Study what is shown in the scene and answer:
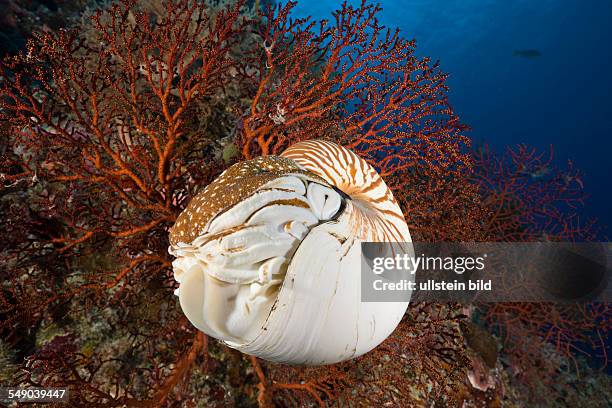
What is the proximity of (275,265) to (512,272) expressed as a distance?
4773 mm

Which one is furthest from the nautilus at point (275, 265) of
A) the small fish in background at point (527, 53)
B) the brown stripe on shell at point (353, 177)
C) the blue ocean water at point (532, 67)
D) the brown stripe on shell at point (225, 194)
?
the blue ocean water at point (532, 67)

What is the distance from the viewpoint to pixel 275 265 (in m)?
1.17

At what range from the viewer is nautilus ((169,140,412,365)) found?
1.13 meters

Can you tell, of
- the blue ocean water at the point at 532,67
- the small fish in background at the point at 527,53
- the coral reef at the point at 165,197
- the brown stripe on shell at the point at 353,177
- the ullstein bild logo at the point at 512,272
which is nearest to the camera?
the brown stripe on shell at the point at 353,177

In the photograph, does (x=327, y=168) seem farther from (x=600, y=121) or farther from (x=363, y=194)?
(x=600, y=121)

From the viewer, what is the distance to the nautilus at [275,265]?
3.71ft

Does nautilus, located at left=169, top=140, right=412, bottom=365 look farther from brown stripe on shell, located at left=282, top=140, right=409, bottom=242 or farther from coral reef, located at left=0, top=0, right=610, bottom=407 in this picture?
coral reef, located at left=0, top=0, right=610, bottom=407

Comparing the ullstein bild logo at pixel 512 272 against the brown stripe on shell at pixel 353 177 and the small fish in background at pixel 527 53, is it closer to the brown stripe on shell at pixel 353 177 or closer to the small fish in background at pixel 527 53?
the brown stripe on shell at pixel 353 177

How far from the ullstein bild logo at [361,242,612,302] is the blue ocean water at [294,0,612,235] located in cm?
2998

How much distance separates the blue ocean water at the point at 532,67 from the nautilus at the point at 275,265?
3452 centimetres

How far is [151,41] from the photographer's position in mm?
2268

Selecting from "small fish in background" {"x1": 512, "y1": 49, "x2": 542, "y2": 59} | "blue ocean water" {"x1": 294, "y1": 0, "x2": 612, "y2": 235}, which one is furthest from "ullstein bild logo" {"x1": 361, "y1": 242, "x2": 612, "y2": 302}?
"blue ocean water" {"x1": 294, "y1": 0, "x2": 612, "y2": 235}

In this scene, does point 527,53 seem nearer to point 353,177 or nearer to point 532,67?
point 353,177

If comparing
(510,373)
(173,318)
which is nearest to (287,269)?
(173,318)
